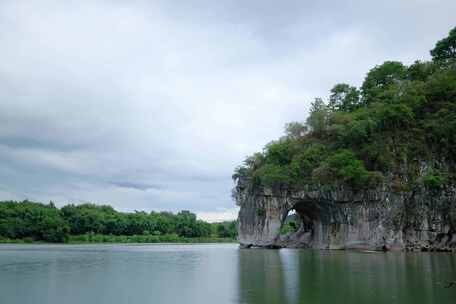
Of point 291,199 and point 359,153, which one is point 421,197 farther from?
point 291,199

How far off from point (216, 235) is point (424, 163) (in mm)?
81227

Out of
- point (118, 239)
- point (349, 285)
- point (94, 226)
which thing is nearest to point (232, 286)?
point (349, 285)

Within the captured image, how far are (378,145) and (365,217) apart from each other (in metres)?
7.47

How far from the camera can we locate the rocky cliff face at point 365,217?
143ft

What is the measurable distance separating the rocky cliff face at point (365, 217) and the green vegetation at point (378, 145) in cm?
97

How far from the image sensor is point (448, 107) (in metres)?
47.3

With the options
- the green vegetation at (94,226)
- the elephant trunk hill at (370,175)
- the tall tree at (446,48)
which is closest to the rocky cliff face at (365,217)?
the elephant trunk hill at (370,175)

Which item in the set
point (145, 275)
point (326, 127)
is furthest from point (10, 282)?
point (326, 127)

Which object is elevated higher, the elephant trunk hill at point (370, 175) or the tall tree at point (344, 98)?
the tall tree at point (344, 98)

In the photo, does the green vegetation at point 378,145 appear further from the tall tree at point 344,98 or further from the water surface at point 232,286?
the water surface at point 232,286

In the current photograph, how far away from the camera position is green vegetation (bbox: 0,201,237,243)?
82.2m

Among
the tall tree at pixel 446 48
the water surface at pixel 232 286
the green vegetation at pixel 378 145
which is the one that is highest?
the tall tree at pixel 446 48

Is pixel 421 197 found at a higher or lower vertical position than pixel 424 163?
lower

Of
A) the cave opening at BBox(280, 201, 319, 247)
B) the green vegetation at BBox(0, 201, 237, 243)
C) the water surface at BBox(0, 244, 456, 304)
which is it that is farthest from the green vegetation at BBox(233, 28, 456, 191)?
the green vegetation at BBox(0, 201, 237, 243)
